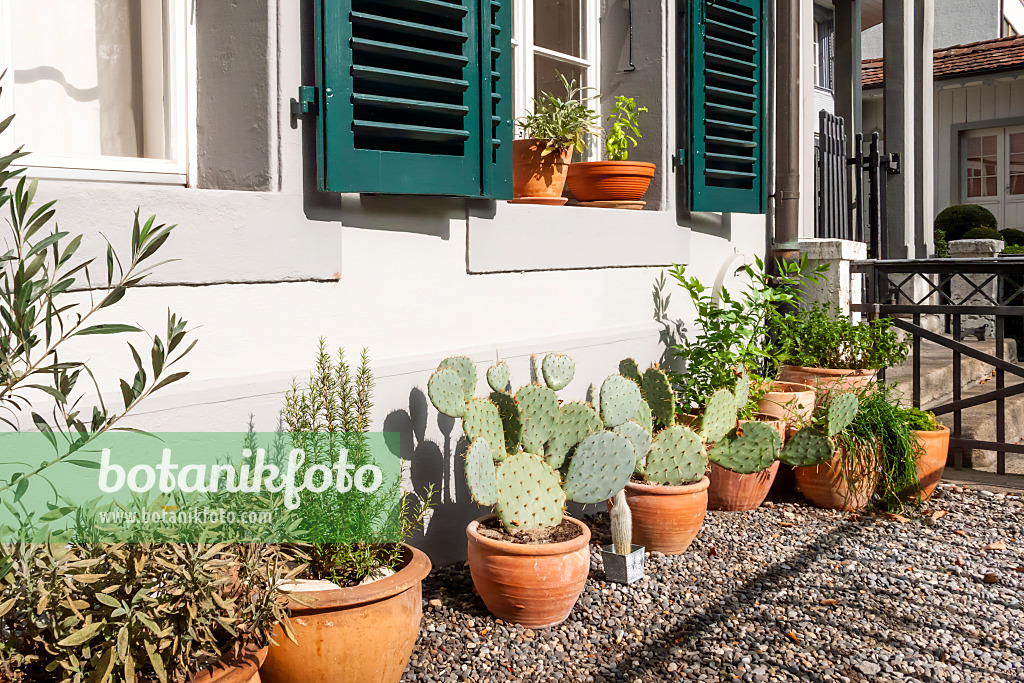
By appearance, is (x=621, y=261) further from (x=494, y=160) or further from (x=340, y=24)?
(x=340, y=24)

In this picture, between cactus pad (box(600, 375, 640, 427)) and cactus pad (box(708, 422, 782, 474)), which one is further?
cactus pad (box(708, 422, 782, 474))

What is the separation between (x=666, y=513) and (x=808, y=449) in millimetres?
972

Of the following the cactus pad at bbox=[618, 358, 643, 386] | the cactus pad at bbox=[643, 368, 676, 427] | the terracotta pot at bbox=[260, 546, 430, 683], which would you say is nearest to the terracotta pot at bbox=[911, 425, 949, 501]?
the cactus pad at bbox=[643, 368, 676, 427]

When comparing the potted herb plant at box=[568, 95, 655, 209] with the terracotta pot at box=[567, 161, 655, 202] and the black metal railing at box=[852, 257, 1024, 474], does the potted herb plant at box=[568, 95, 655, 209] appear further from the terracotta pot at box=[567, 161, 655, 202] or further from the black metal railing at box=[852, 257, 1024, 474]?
the black metal railing at box=[852, 257, 1024, 474]

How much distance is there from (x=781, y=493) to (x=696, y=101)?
7.46 ft

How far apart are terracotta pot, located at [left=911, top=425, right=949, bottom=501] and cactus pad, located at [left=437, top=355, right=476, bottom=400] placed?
256 centimetres

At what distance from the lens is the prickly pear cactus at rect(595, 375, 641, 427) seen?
3783 mm

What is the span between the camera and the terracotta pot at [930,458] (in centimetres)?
476

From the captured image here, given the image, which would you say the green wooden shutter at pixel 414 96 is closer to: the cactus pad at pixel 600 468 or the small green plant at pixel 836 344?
the cactus pad at pixel 600 468

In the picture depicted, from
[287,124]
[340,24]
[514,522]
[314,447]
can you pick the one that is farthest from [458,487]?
[340,24]

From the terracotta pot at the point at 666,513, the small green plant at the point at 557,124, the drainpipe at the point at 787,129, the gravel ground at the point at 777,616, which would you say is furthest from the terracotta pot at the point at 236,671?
the drainpipe at the point at 787,129

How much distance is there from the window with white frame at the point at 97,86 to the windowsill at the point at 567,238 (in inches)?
50.6

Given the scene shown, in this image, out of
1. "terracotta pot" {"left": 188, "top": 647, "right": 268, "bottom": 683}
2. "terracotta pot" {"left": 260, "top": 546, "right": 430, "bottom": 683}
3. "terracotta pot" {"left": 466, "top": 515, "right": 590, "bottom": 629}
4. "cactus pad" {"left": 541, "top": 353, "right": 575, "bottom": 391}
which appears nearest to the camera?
"terracotta pot" {"left": 188, "top": 647, "right": 268, "bottom": 683}

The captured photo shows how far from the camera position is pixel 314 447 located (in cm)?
297
